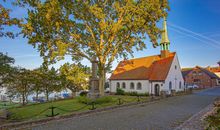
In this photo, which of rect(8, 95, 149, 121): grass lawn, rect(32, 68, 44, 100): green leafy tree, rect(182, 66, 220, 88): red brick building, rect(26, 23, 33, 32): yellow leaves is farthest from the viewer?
rect(182, 66, 220, 88): red brick building

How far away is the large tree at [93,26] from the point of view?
609 inches

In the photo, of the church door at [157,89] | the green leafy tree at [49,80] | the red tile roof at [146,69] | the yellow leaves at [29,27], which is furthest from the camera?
the red tile roof at [146,69]

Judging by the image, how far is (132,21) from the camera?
57.6ft

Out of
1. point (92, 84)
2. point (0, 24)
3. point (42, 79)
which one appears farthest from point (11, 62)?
point (0, 24)

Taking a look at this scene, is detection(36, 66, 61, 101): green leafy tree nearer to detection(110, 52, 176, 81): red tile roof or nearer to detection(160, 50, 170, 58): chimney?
detection(110, 52, 176, 81): red tile roof

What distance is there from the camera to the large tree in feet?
50.8

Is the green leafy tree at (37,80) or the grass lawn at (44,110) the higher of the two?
the green leafy tree at (37,80)

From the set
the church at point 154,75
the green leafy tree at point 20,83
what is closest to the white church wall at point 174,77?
the church at point 154,75

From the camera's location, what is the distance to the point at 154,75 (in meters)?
29.1

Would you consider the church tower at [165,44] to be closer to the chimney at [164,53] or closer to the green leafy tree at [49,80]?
the chimney at [164,53]

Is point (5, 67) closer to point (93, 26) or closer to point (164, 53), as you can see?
point (93, 26)

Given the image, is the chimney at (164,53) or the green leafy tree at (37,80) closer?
the green leafy tree at (37,80)

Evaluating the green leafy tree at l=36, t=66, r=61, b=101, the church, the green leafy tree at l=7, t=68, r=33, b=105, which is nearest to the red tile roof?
the church

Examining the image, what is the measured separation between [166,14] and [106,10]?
6849mm
